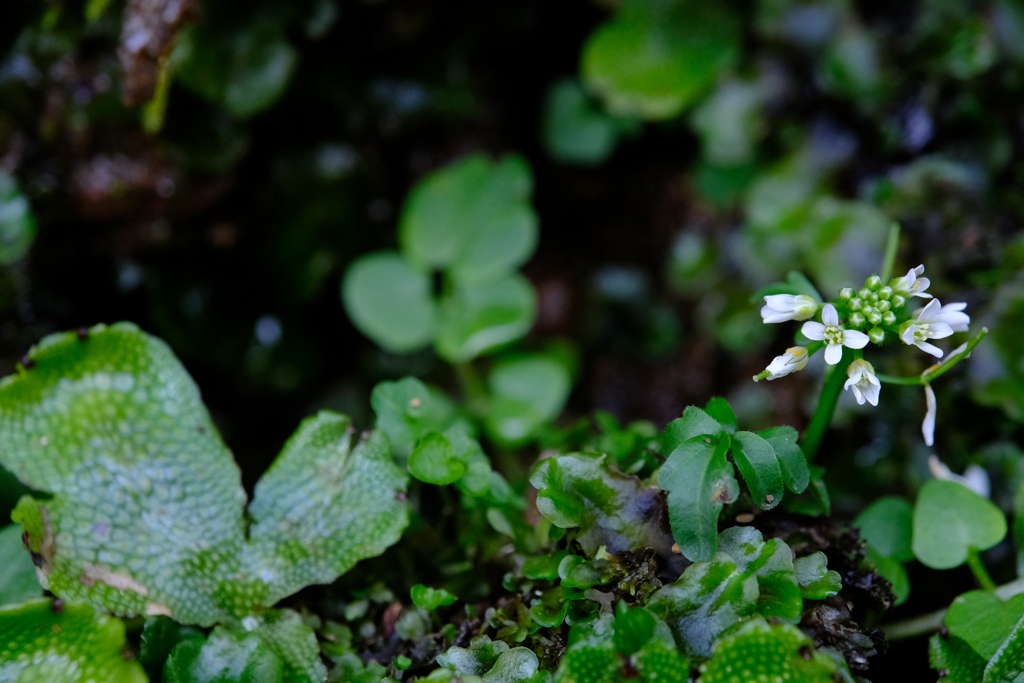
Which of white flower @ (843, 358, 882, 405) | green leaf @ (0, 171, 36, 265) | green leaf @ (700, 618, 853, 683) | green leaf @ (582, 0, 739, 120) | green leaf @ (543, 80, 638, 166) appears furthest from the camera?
green leaf @ (543, 80, 638, 166)

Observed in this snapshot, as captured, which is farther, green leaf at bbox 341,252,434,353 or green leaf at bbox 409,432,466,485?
green leaf at bbox 341,252,434,353

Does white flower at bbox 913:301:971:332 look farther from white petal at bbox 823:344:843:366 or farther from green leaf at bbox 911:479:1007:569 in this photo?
green leaf at bbox 911:479:1007:569

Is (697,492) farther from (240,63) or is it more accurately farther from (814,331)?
(240,63)

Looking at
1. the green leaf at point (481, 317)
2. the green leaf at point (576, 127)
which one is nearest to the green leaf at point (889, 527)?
the green leaf at point (481, 317)

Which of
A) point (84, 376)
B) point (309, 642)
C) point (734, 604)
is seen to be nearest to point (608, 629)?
point (734, 604)

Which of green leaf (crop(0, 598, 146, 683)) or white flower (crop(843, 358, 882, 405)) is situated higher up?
green leaf (crop(0, 598, 146, 683))

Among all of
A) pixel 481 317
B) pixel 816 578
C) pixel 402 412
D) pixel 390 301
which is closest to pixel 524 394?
pixel 481 317

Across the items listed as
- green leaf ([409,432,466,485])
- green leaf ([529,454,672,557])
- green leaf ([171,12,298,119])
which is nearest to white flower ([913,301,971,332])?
green leaf ([529,454,672,557])
